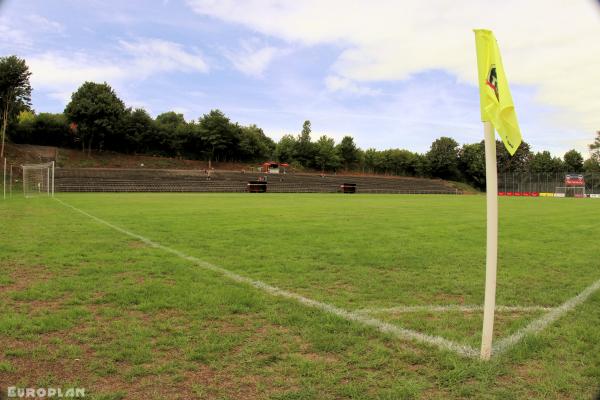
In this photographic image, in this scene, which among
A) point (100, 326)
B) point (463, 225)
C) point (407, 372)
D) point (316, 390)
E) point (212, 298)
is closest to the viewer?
point (316, 390)

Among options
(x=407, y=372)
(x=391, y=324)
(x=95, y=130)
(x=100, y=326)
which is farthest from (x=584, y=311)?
(x=95, y=130)

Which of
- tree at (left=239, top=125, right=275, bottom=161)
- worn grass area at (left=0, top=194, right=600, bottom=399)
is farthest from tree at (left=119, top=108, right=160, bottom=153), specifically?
worn grass area at (left=0, top=194, right=600, bottom=399)

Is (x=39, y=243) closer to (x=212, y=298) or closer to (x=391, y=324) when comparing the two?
(x=212, y=298)

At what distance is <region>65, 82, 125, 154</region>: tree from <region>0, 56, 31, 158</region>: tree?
836 cm

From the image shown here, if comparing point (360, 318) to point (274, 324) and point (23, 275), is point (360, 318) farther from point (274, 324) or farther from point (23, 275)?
point (23, 275)

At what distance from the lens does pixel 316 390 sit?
2957 millimetres

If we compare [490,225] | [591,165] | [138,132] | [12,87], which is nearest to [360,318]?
[490,225]

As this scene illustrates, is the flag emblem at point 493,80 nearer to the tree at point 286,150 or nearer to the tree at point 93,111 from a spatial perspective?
the tree at point 93,111

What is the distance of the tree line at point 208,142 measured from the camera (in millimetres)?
65062

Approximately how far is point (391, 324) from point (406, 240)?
6.43 metres

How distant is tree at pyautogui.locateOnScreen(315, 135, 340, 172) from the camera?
89.7 metres

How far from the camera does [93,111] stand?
65125 mm

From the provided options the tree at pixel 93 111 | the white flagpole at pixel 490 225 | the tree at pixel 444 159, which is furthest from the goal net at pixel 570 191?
the white flagpole at pixel 490 225

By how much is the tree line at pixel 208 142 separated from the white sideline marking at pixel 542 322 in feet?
204
